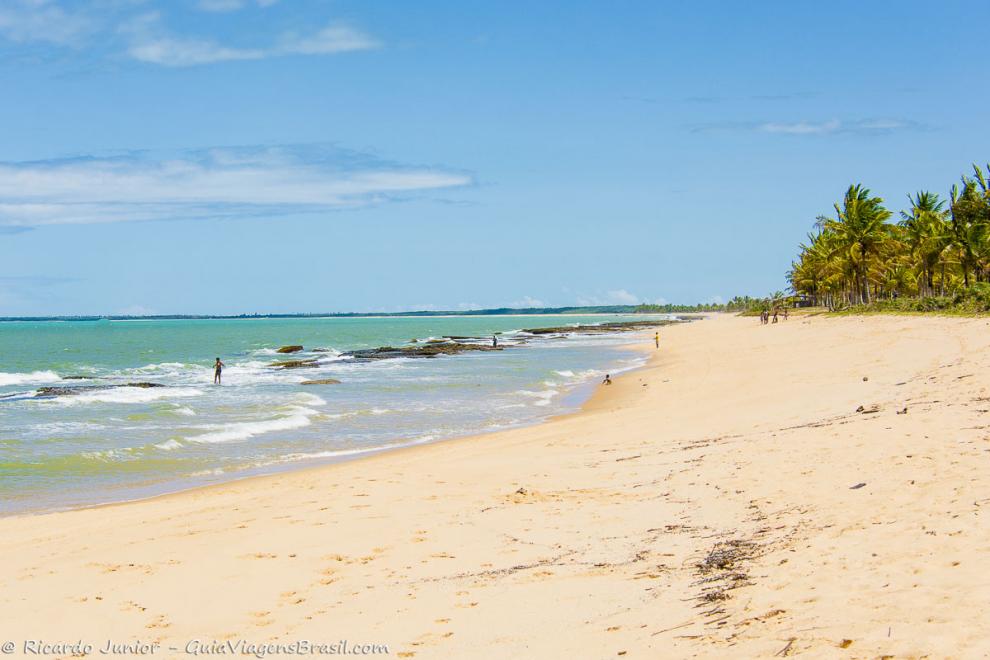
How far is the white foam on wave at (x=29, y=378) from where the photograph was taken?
42156mm

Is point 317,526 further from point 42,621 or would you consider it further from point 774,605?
point 774,605

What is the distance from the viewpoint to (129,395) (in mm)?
32156

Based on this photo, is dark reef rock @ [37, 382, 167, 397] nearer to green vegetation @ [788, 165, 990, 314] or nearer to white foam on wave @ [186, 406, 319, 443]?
white foam on wave @ [186, 406, 319, 443]

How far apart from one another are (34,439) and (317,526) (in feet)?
47.8

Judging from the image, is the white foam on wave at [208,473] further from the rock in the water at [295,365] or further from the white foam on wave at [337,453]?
the rock in the water at [295,365]

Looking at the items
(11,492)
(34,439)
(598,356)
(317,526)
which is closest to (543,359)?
(598,356)

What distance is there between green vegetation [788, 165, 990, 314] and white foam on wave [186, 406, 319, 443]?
3620cm

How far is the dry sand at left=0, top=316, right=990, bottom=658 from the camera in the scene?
5.07 meters

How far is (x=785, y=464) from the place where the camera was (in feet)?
32.4

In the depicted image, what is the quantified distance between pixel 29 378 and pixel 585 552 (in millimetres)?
46126

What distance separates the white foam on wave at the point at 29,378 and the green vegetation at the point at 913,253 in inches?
2002

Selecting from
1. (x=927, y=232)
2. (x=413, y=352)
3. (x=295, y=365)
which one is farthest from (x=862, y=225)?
(x=295, y=365)

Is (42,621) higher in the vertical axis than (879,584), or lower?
lower

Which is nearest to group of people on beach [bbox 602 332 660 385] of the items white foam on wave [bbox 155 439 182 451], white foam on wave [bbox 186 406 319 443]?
white foam on wave [bbox 186 406 319 443]
